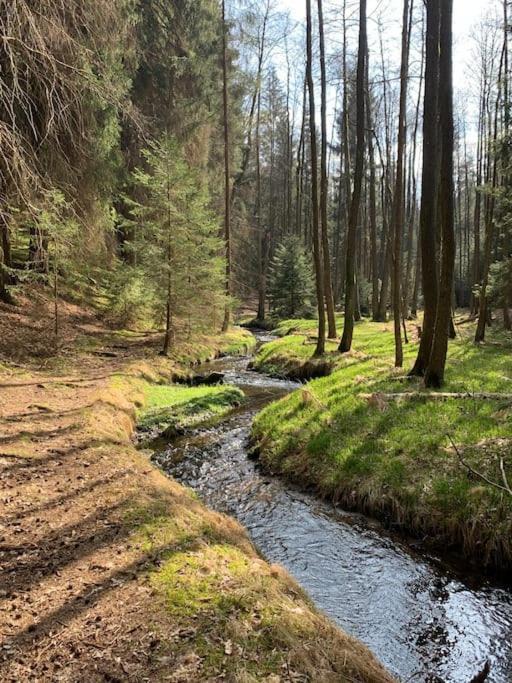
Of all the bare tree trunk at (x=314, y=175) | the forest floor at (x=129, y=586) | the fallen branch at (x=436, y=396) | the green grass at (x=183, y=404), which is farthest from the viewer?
the bare tree trunk at (x=314, y=175)

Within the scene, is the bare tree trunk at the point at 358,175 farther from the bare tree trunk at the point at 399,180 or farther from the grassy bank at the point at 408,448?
the grassy bank at the point at 408,448

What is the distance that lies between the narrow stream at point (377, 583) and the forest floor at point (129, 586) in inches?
25.2

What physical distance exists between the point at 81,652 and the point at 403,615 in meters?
2.73

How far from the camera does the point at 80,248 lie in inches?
519

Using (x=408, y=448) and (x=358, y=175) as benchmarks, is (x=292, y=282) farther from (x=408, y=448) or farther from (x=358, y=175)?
(x=408, y=448)

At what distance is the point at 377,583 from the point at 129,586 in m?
2.48

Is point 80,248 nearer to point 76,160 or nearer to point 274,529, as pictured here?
point 76,160

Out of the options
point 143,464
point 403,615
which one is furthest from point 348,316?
point 403,615

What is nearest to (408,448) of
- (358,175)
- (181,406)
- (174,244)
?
(181,406)

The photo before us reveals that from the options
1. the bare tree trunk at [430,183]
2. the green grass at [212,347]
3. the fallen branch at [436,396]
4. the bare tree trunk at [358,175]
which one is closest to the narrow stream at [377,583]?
the fallen branch at [436,396]

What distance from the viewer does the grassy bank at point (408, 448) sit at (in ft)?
17.2

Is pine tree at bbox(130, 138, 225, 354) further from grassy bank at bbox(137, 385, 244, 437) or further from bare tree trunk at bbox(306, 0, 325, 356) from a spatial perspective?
bare tree trunk at bbox(306, 0, 325, 356)

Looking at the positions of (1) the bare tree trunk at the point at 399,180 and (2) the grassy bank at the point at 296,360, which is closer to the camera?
(1) the bare tree trunk at the point at 399,180

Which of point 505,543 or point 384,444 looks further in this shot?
point 384,444
